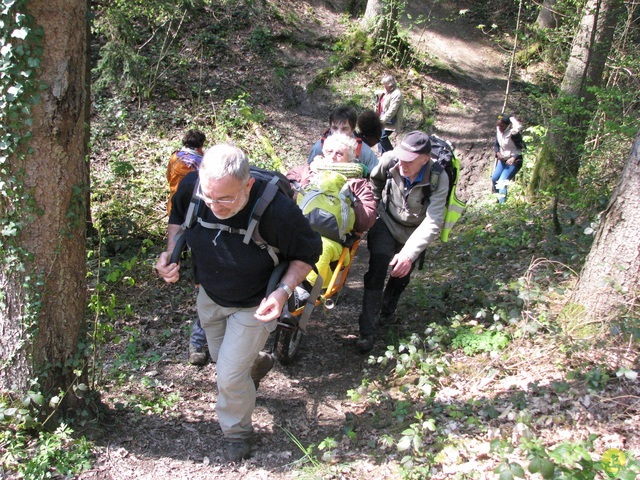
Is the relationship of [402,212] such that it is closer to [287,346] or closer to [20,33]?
[287,346]

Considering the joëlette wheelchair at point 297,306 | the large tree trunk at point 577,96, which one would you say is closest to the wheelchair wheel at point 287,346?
the joëlette wheelchair at point 297,306

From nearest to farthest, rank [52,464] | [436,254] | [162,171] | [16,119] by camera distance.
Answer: [16,119]
[52,464]
[436,254]
[162,171]

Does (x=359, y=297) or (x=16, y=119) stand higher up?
(x=16, y=119)

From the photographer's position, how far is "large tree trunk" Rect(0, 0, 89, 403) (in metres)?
3.03

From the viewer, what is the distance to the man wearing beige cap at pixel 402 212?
4.82m

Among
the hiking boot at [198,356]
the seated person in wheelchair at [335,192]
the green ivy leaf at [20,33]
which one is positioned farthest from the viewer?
the hiking boot at [198,356]

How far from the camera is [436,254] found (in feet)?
Answer: 27.0

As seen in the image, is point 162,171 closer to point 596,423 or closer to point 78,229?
point 78,229

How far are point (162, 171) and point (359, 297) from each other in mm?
4615

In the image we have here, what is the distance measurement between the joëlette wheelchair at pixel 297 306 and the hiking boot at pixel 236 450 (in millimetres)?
944

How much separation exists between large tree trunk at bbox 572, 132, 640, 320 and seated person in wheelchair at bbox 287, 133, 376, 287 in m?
1.93

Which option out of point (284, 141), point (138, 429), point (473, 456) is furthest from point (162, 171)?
point (473, 456)

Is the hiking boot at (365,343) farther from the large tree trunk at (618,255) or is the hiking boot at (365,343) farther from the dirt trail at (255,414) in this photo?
the large tree trunk at (618,255)

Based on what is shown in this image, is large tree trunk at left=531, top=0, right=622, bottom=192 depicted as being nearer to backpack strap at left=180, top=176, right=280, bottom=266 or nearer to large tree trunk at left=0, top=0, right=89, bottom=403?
Result: backpack strap at left=180, top=176, right=280, bottom=266
